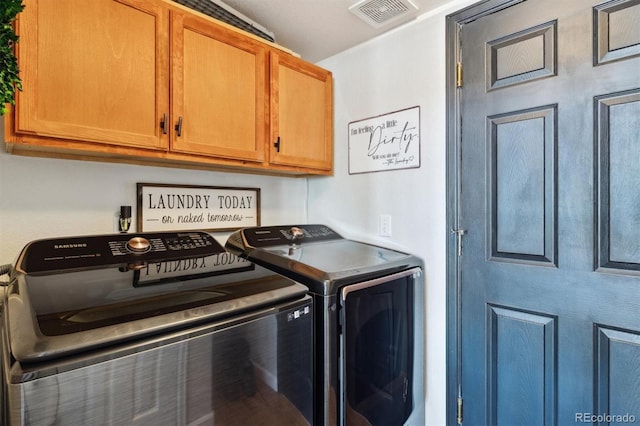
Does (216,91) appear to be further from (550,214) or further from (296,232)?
(550,214)

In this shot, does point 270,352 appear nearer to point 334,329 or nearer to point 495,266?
point 334,329

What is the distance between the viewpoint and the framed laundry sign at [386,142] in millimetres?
1749

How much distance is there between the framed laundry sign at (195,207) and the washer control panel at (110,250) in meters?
0.20

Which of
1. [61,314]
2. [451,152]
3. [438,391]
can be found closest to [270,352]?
[61,314]

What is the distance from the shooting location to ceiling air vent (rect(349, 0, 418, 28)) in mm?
1585

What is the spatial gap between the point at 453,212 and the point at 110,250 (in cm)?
147

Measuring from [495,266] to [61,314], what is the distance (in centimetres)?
152

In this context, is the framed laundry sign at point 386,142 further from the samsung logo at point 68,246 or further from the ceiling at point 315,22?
the samsung logo at point 68,246

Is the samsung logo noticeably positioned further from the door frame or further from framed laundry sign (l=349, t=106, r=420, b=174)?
the door frame

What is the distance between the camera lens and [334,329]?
1.23 metres

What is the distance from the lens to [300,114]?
6.19 feet

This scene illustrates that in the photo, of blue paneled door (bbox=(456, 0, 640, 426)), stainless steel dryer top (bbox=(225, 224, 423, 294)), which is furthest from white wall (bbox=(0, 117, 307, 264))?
blue paneled door (bbox=(456, 0, 640, 426))

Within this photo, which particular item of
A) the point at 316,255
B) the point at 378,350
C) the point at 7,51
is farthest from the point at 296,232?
the point at 7,51

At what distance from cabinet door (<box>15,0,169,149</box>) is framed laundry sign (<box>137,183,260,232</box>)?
395mm
